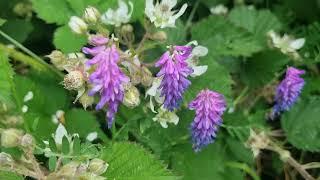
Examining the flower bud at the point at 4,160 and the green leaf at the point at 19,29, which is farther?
the green leaf at the point at 19,29

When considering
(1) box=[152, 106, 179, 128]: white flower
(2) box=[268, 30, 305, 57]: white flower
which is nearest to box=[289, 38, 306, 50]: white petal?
(2) box=[268, 30, 305, 57]: white flower

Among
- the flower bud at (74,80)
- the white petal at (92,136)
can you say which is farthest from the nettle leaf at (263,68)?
the flower bud at (74,80)

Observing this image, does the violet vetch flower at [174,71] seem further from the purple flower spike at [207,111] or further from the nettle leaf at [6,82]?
the nettle leaf at [6,82]

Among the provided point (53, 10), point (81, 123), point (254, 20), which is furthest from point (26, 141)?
point (254, 20)

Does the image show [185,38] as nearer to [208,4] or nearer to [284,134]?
[208,4]

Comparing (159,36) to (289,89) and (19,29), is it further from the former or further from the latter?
(19,29)

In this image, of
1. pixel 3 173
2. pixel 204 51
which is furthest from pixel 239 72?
pixel 3 173
